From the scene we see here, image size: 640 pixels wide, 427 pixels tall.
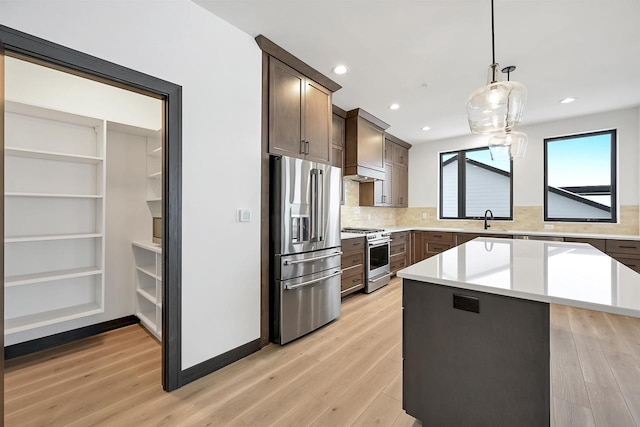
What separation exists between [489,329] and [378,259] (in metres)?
3.00

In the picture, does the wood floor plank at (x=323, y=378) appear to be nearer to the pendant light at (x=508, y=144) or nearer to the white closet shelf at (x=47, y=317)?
the white closet shelf at (x=47, y=317)

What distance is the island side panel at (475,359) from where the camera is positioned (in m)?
1.18

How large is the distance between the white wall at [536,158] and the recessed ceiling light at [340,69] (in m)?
3.42

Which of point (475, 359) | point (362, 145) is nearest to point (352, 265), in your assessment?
point (362, 145)

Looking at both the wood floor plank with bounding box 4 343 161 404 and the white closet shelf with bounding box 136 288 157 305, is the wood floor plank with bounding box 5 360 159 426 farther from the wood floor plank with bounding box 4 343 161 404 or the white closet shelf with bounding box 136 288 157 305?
→ the white closet shelf with bounding box 136 288 157 305

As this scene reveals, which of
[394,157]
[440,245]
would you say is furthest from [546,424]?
[394,157]

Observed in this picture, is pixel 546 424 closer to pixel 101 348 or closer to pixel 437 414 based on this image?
pixel 437 414

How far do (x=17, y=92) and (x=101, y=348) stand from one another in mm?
2212

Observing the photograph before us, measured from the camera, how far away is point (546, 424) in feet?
3.80

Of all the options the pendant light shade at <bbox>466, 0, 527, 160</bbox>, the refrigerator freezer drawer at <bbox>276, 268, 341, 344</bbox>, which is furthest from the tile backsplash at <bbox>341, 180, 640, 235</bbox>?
the pendant light shade at <bbox>466, 0, 527, 160</bbox>

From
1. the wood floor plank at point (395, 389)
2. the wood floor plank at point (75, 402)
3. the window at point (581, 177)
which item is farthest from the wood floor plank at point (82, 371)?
the window at point (581, 177)

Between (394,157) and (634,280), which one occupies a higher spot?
(394,157)

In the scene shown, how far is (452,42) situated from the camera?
238 cm

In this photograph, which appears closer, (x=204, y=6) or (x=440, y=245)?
(x=204, y=6)
